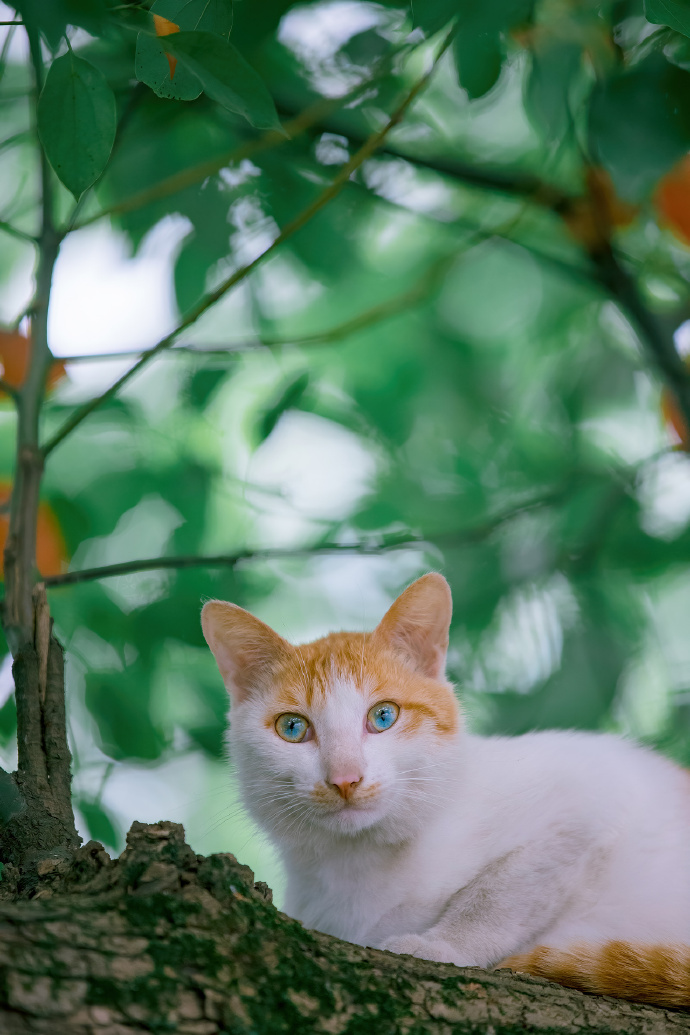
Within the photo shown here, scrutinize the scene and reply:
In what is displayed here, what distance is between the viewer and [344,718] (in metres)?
1.56

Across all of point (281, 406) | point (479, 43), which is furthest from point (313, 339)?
point (479, 43)

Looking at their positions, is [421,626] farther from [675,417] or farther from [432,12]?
[675,417]

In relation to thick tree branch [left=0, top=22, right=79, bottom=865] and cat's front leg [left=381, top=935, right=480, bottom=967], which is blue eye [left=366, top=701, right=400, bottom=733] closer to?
cat's front leg [left=381, top=935, right=480, bottom=967]

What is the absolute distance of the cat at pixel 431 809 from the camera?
144cm

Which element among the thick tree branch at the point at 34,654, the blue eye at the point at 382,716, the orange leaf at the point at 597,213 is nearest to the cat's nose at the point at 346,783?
the blue eye at the point at 382,716

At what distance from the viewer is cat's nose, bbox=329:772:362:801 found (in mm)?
1458

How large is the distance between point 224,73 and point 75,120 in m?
0.21

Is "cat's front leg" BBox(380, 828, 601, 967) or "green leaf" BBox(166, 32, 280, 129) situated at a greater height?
"green leaf" BBox(166, 32, 280, 129)

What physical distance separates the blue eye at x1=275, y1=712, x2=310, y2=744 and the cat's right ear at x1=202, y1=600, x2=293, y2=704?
0.47ft

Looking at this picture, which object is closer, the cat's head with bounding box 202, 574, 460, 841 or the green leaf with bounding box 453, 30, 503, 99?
the green leaf with bounding box 453, 30, 503, 99

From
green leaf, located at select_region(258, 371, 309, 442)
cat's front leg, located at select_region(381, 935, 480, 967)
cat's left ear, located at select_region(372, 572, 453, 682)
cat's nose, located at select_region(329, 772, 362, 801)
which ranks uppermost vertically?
green leaf, located at select_region(258, 371, 309, 442)

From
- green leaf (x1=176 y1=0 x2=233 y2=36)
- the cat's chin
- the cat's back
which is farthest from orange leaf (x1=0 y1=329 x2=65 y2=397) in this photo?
the cat's back

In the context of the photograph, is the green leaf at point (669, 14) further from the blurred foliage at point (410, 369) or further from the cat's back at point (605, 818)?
the cat's back at point (605, 818)

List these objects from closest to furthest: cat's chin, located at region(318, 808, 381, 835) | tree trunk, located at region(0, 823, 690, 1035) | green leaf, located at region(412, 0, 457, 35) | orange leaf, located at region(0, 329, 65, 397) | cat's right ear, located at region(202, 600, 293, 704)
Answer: tree trunk, located at region(0, 823, 690, 1035)
green leaf, located at region(412, 0, 457, 35)
cat's chin, located at region(318, 808, 381, 835)
cat's right ear, located at region(202, 600, 293, 704)
orange leaf, located at region(0, 329, 65, 397)
